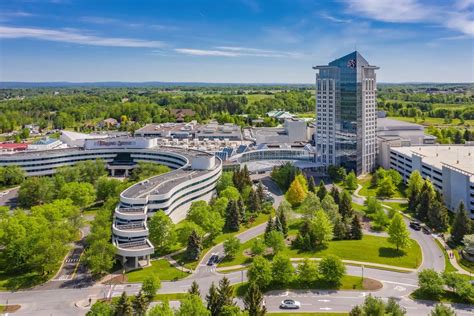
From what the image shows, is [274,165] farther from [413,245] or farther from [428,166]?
[413,245]

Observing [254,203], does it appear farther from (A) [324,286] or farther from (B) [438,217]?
(B) [438,217]

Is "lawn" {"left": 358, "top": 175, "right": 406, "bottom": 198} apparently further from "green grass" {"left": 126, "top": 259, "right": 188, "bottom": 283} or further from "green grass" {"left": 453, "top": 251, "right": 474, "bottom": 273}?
"green grass" {"left": 126, "top": 259, "right": 188, "bottom": 283}

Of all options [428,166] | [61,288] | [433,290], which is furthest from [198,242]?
[428,166]

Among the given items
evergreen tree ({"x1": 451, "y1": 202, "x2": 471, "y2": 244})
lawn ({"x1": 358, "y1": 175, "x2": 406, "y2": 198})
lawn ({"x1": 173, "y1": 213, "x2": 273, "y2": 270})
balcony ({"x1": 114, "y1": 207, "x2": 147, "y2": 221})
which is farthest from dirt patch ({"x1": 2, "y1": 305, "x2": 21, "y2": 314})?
lawn ({"x1": 358, "y1": 175, "x2": 406, "y2": 198})

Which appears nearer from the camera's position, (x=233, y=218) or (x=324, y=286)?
(x=324, y=286)

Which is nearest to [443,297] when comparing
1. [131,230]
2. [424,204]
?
[424,204]

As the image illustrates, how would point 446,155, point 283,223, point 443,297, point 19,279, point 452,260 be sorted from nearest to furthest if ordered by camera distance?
point 443,297, point 19,279, point 452,260, point 283,223, point 446,155
